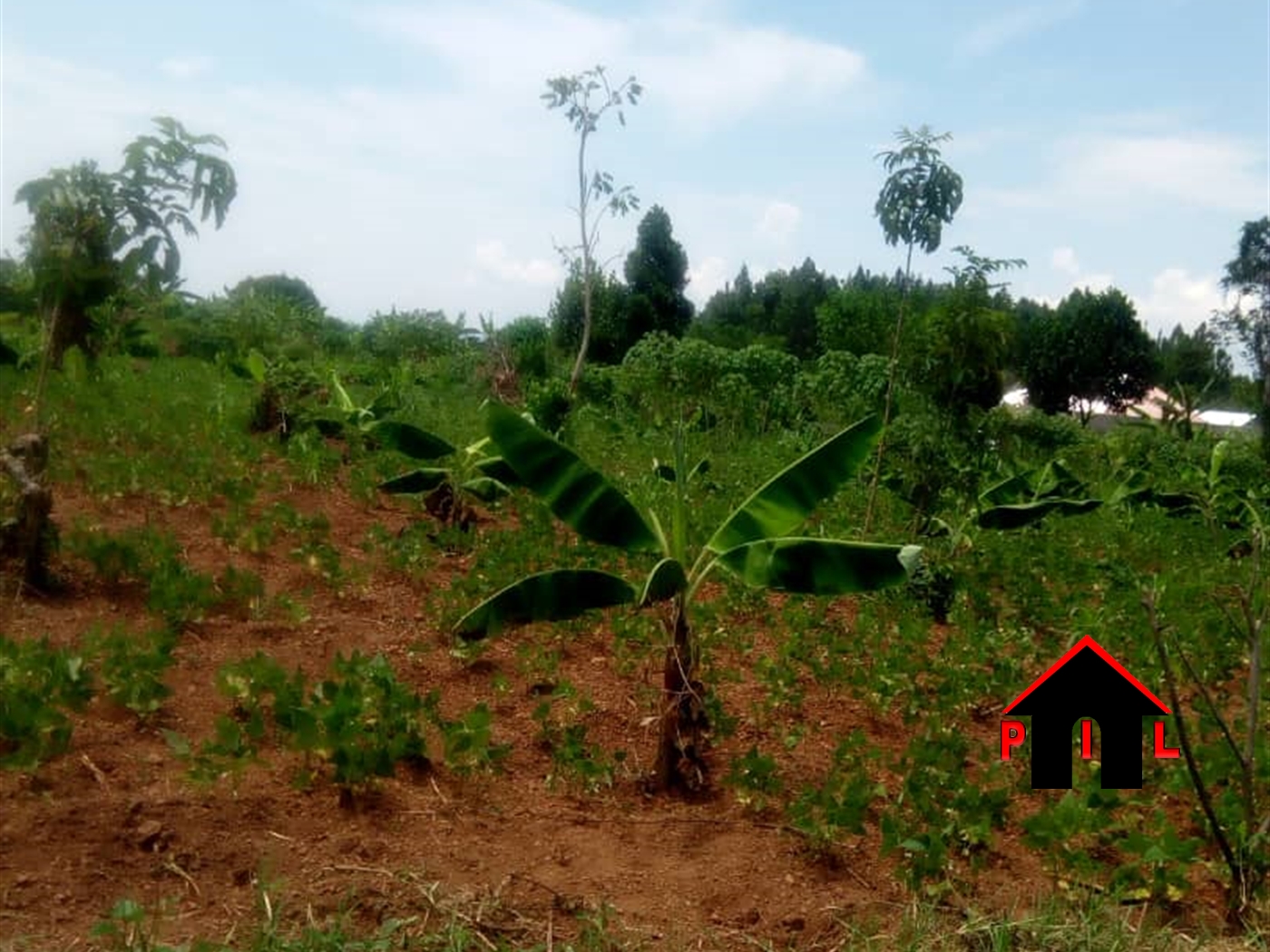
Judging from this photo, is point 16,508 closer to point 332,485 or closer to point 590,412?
point 332,485

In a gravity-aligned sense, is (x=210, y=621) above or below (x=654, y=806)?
above

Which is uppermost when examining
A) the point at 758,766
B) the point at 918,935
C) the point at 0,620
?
the point at 0,620

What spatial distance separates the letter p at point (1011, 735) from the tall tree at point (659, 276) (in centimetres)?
2201

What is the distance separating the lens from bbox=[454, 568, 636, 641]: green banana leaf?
5090 millimetres

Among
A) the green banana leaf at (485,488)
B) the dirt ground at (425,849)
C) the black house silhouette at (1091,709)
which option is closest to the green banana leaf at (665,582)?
the dirt ground at (425,849)

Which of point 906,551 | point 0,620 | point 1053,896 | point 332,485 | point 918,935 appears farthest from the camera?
point 332,485

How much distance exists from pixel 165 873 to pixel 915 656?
12.2 ft

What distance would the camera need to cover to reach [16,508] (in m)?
6.01

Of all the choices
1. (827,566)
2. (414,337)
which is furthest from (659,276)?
(827,566)

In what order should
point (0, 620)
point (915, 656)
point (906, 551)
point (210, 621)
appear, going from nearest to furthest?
point (906, 551), point (0, 620), point (210, 621), point (915, 656)

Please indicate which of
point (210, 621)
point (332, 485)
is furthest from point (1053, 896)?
point (332, 485)

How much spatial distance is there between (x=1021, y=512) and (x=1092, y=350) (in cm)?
3118

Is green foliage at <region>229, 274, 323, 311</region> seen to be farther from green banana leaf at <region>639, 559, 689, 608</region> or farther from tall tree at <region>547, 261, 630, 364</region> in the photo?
green banana leaf at <region>639, 559, 689, 608</region>

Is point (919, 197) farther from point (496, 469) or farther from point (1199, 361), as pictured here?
point (1199, 361)
